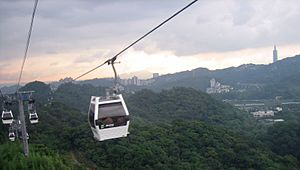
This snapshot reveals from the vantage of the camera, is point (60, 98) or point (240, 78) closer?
point (60, 98)

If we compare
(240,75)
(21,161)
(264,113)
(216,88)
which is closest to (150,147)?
(21,161)

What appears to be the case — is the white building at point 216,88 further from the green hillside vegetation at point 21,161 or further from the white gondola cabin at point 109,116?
the white gondola cabin at point 109,116

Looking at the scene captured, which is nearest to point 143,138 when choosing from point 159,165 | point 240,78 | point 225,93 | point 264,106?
point 159,165

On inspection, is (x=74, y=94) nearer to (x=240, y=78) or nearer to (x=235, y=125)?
(x=235, y=125)

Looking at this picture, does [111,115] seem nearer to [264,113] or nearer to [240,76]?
[264,113]

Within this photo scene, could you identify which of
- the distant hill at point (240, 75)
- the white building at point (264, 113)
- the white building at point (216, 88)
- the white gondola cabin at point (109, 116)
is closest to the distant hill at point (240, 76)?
the distant hill at point (240, 75)

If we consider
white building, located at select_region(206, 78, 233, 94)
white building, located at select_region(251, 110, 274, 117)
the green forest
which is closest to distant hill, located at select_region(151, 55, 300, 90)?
white building, located at select_region(206, 78, 233, 94)

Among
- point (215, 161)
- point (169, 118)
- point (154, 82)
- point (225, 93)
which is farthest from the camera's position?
point (154, 82)

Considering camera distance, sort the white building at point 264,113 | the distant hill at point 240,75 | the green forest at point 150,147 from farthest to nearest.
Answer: the distant hill at point 240,75
the white building at point 264,113
the green forest at point 150,147
